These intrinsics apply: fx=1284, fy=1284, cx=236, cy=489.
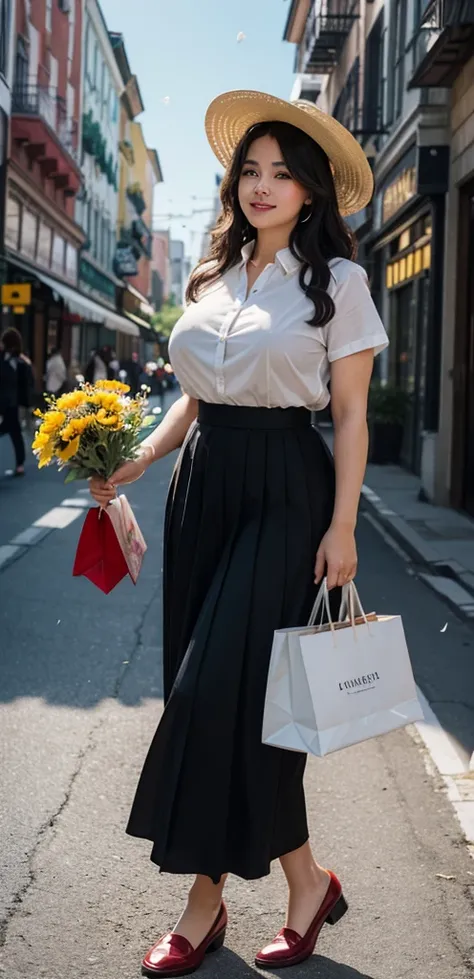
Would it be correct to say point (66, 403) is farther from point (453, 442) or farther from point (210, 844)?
point (453, 442)

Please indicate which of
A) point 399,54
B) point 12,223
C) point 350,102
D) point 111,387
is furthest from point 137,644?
point 12,223

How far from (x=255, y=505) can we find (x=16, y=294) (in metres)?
21.4

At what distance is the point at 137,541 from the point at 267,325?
734mm

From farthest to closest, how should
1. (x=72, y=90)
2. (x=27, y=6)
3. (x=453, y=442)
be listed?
1. (x=72, y=90)
2. (x=27, y=6)
3. (x=453, y=442)

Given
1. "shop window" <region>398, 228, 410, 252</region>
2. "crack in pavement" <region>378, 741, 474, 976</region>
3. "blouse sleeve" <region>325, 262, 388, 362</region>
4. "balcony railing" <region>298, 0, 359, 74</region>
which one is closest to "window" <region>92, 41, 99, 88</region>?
"balcony railing" <region>298, 0, 359, 74</region>

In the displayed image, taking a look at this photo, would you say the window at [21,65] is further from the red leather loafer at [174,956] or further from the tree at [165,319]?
the tree at [165,319]

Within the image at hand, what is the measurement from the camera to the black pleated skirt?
Result: 117 inches

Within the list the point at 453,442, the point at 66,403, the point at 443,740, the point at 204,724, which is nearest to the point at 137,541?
the point at 66,403

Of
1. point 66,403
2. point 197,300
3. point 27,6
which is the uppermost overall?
point 27,6

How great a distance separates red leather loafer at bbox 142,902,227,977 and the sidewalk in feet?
16.0

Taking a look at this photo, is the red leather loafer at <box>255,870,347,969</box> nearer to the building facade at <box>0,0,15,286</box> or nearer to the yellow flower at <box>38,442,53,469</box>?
the yellow flower at <box>38,442,53,469</box>

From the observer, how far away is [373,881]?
3.64 m

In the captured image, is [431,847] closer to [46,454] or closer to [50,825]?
[50,825]

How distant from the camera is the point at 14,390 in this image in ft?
51.4
